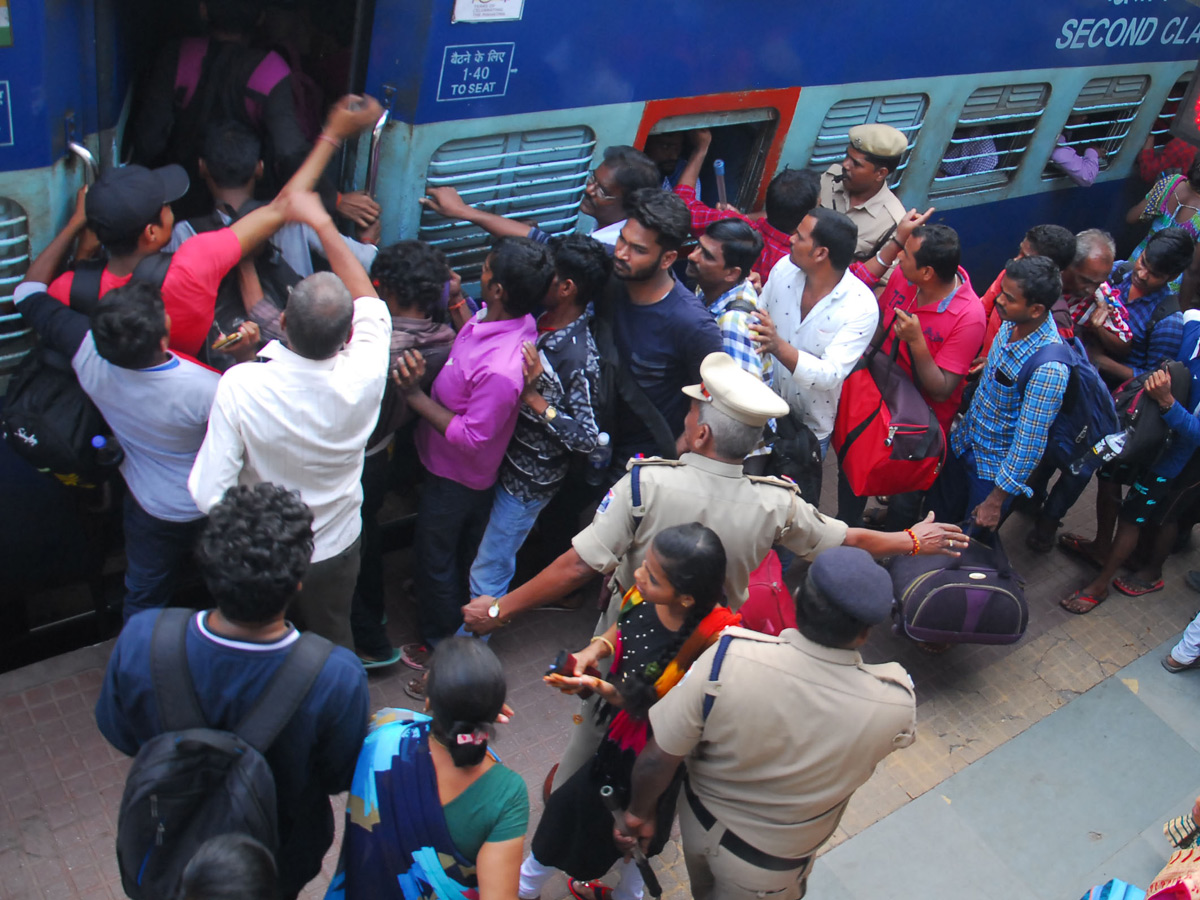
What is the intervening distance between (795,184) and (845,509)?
4.93ft

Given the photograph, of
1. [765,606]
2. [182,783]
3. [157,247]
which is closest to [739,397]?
[765,606]

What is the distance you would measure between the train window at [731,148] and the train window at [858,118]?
345 mm

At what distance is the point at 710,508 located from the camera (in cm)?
279

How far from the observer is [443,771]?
205 centimetres

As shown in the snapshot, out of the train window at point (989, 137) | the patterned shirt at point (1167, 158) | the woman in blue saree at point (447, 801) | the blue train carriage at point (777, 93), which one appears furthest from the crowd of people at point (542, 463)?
the patterned shirt at point (1167, 158)

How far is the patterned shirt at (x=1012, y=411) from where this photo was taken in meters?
4.19

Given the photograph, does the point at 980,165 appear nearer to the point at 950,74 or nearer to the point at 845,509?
the point at 950,74

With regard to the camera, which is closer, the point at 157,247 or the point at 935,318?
the point at 157,247

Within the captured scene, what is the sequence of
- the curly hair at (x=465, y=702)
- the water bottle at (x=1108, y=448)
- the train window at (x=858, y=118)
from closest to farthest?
1. the curly hair at (x=465, y=702)
2. the water bottle at (x=1108, y=448)
3. the train window at (x=858, y=118)

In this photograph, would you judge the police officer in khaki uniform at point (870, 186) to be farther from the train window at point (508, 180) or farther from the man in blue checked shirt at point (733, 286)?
the train window at point (508, 180)

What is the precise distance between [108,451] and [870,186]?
11.6 ft

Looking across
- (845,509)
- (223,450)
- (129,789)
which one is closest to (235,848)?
(129,789)

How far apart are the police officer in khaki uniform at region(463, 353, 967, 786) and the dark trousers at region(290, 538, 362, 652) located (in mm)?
622

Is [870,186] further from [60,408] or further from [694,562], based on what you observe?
[60,408]
